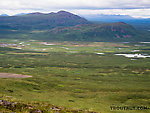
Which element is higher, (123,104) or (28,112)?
(28,112)

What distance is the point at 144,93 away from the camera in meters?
76.9

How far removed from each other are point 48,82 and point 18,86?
17181 mm

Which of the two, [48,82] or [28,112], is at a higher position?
[28,112]

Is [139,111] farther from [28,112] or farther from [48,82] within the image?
[48,82]

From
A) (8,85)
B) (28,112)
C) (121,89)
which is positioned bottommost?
(121,89)

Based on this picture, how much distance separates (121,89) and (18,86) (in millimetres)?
44719

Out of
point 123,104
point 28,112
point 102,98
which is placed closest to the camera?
point 28,112

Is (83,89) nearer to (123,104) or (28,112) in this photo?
(123,104)

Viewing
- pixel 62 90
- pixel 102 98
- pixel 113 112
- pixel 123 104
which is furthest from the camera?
pixel 62 90

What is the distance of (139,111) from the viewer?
5603 centimetres

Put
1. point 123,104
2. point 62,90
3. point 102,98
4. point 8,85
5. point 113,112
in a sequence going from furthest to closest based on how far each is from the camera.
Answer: point 62,90 < point 8,85 < point 102,98 < point 123,104 < point 113,112

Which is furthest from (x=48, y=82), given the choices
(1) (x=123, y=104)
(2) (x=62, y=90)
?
(1) (x=123, y=104)

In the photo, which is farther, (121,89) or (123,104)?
(121,89)

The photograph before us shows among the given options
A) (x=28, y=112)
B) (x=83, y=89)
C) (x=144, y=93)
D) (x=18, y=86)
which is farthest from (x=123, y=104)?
(x=18, y=86)
